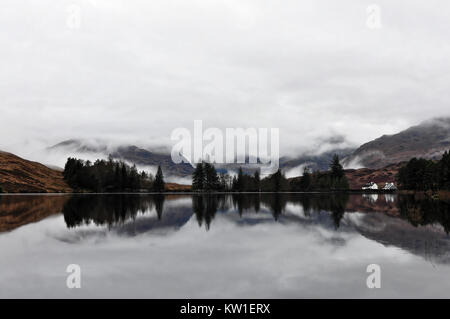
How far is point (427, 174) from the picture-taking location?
145 m

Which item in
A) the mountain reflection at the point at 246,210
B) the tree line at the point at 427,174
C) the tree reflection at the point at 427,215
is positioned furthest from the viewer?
the tree line at the point at 427,174

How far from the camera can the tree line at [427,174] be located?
113 meters

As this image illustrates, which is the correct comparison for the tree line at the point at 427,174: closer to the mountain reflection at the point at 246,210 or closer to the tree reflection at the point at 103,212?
the mountain reflection at the point at 246,210

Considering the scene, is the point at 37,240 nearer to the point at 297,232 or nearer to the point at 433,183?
the point at 297,232

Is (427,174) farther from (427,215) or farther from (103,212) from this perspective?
(103,212)

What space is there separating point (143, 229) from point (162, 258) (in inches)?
529

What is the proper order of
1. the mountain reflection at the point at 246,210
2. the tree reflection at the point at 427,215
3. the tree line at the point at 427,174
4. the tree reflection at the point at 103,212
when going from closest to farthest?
the tree reflection at the point at 427,215 < the tree reflection at the point at 103,212 < the mountain reflection at the point at 246,210 < the tree line at the point at 427,174

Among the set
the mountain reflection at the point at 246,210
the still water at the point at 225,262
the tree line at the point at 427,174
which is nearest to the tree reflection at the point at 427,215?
the mountain reflection at the point at 246,210

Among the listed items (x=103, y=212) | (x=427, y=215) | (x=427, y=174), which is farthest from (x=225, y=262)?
(x=427, y=174)

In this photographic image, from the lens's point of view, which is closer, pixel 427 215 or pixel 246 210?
pixel 427 215

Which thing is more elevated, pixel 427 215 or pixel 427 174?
pixel 427 174

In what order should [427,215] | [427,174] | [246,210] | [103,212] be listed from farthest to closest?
[427,174]
[246,210]
[103,212]
[427,215]

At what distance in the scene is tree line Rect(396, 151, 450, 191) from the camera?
A: 11321cm
